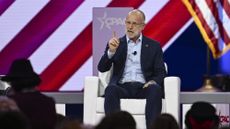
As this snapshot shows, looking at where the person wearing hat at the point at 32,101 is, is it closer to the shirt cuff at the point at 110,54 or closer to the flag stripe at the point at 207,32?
the shirt cuff at the point at 110,54

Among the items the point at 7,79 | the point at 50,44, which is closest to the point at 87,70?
the point at 50,44

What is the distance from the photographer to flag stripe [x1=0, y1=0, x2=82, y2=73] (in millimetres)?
8414

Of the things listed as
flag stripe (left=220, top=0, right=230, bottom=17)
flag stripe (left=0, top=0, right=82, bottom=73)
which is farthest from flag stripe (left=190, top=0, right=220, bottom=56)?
flag stripe (left=0, top=0, right=82, bottom=73)

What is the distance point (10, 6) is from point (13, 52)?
0.54m

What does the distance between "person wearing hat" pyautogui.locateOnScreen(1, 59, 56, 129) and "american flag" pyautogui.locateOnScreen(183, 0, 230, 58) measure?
366 centimetres

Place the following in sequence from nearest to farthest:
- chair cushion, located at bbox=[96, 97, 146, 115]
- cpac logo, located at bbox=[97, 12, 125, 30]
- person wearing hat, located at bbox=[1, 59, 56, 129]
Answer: person wearing hat, located at bbox=[1, 59, 56, 129], chair cushion, located at bbox=[96, 97, 146, 115], cpac logo, located at bbox=[97, 12, 125, 30]

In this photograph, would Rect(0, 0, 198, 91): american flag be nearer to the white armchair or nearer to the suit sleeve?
the white armchair

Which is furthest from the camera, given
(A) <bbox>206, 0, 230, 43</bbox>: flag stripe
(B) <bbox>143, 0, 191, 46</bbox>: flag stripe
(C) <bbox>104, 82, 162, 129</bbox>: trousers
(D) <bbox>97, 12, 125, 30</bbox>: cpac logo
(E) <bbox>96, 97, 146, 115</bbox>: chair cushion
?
(B) <bbox>143, 0, 191, 46</bbox>: flag stripe

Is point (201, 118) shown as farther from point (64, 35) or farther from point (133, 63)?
point (64, 35)

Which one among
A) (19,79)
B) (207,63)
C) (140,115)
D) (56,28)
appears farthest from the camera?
(56,28)

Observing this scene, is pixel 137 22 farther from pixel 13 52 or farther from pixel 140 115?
pixel 13 52

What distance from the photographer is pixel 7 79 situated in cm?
471

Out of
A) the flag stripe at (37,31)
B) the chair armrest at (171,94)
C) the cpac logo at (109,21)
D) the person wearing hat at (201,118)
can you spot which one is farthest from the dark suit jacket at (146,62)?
the person wearing hat at (201,118)

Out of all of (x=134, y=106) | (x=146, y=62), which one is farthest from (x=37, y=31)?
(x=134, y=106)
